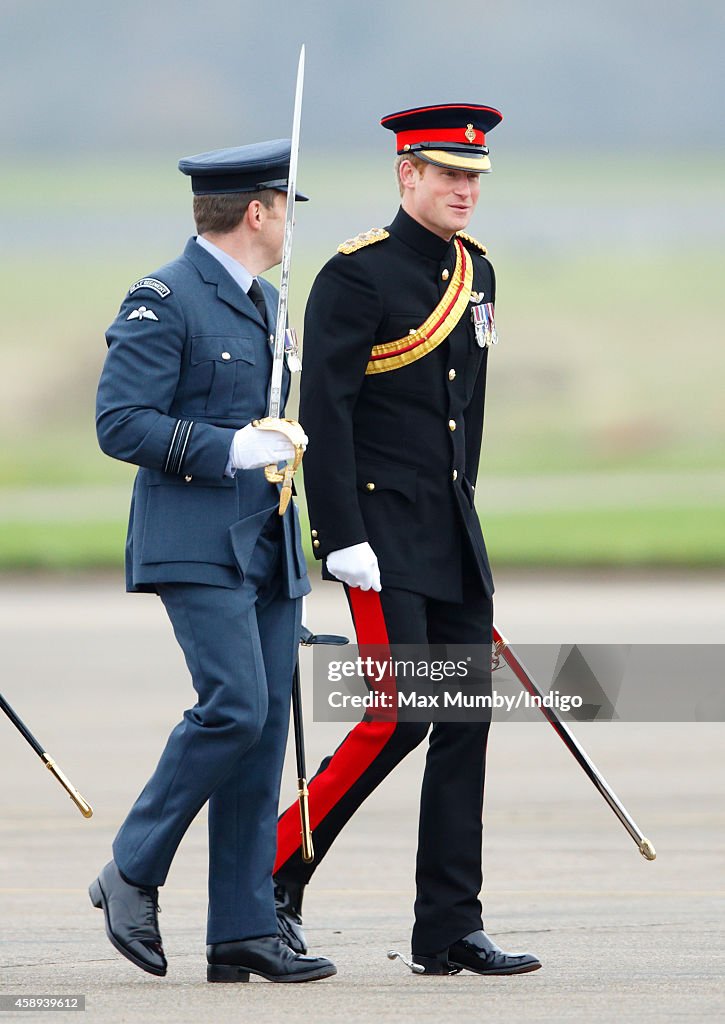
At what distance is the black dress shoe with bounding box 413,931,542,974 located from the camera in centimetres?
451

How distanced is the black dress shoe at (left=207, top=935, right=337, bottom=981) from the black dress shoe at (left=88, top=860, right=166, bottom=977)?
0.14 meters

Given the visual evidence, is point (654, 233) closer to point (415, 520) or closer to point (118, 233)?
point (118, 233)

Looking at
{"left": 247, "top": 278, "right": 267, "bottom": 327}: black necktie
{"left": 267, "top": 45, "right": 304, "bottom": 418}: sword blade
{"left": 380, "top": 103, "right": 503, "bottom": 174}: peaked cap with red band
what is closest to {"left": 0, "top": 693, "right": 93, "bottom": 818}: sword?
{"left": 267, "top": 45, "right": 304, "bottom": 418}: sword blade

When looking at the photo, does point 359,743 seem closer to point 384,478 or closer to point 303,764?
point 303,764

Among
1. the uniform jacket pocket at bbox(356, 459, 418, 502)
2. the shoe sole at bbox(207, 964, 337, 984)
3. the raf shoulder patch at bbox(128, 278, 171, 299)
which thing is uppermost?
the raf shoulder patch at bbox(128, 278, 171, 299)

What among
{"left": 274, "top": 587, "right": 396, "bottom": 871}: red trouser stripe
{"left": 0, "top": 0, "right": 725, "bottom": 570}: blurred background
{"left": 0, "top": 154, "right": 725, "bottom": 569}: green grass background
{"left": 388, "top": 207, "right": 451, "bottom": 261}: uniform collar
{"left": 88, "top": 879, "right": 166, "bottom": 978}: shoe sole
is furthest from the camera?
{"left": 0, "top": 0, "right": 725, "bottom": 570}: blurred background

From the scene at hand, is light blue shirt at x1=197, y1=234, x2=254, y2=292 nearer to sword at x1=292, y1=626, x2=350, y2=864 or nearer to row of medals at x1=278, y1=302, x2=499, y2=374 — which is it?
row of medals at x1=278, y1=302, x2=499, y2=374

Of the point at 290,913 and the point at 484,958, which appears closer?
the point at 484,958

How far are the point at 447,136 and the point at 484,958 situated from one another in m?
1.70

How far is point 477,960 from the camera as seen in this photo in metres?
4.54

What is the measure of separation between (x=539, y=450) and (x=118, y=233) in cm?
939

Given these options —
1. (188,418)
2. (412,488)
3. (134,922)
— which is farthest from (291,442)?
(134,922)

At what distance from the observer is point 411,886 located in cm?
582

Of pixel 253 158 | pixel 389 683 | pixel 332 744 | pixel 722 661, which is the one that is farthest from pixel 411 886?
pixel 722 661
